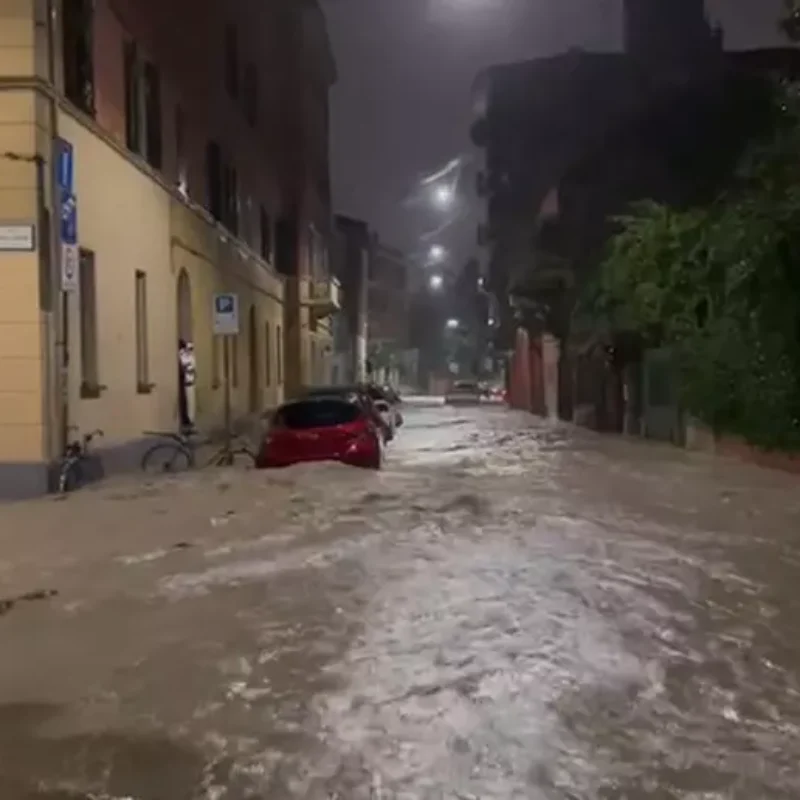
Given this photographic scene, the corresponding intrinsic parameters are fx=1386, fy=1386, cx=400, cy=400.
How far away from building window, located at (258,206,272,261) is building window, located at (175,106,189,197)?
1280 centimetres

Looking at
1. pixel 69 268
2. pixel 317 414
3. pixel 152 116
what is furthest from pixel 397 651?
pixel 152 116

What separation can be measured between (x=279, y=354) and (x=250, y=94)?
935 centimetres

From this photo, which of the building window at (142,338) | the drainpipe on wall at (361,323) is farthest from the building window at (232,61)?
the drainpipe on wall at (361,323)

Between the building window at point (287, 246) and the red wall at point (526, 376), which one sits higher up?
the building window at point (287, 246)

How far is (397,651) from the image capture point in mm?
7949

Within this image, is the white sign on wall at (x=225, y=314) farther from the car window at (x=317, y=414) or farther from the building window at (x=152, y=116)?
the building window at (x=152, y=116)

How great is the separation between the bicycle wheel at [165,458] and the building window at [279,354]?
68.7 feet

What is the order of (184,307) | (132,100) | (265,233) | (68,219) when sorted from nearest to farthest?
(68,219), (132,100), (184,307), (265,233)

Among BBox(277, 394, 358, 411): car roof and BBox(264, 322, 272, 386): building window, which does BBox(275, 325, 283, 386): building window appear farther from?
BBox(277, 394, 358, 411): car roof

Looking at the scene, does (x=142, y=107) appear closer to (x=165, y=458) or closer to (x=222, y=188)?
(x=165, y=458)

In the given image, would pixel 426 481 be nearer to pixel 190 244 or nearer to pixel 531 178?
pixel 190 244

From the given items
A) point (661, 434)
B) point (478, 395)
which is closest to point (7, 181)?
point (661, 434)

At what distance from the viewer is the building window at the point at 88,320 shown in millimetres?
18844

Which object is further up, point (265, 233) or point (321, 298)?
point (265, 233)
